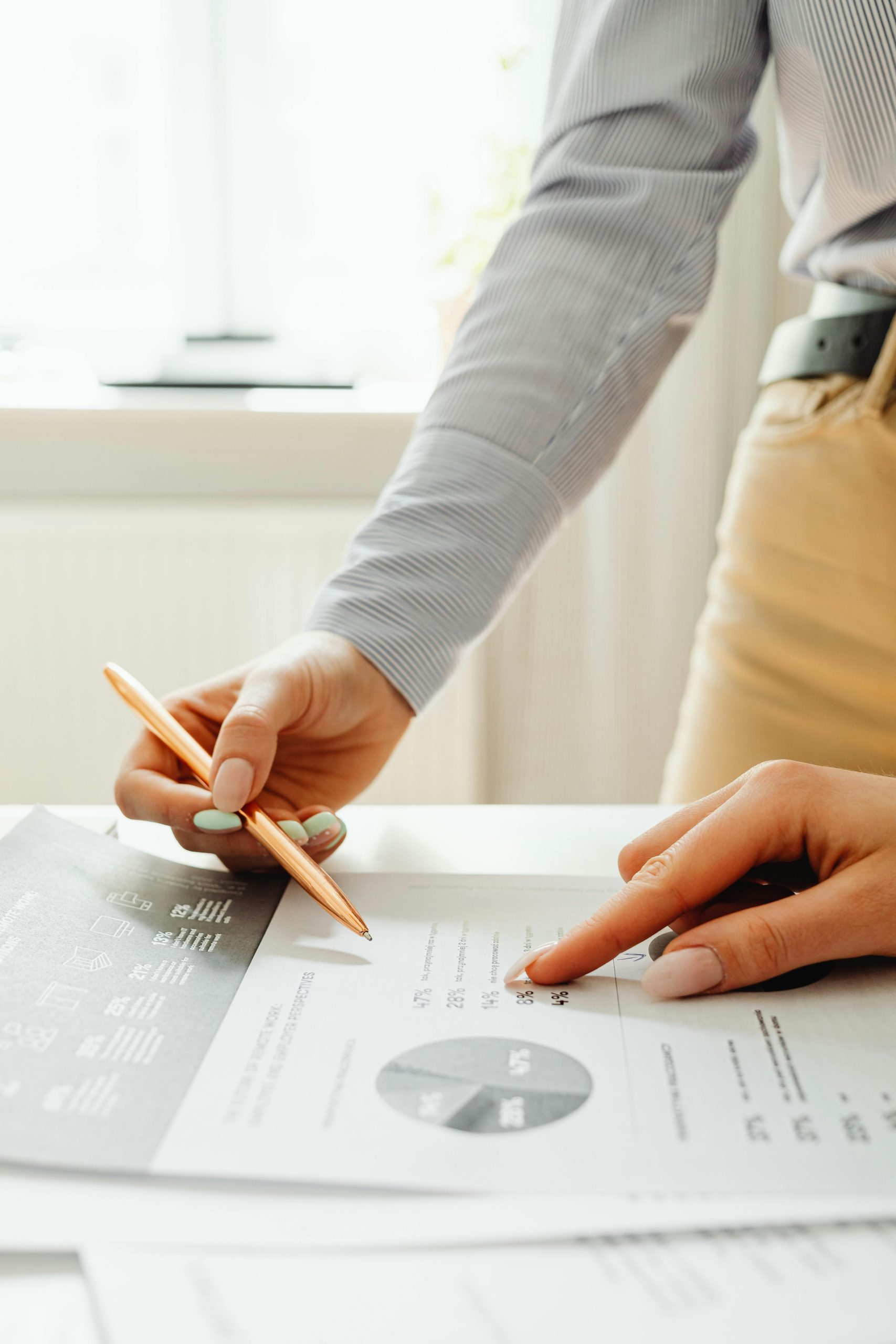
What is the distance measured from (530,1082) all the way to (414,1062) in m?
0.04

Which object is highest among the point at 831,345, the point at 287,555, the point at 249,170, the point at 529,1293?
the point at 249,170

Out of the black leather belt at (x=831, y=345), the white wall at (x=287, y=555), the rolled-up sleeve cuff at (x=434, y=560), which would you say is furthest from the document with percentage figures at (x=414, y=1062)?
the white wall at (x=287, y=555)

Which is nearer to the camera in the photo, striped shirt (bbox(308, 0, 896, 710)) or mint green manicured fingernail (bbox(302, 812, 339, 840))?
mint green manicured fingernail (bbox(302, 812, 339, 840))

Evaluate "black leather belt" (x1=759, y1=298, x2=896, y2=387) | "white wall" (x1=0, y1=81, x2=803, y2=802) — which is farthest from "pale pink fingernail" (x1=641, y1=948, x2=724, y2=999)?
"white wall" (x1=0, y1=81, x2=803, y2=802)

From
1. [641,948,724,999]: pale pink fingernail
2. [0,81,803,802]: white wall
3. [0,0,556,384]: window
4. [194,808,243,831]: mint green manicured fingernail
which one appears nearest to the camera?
[641,948,724,999]: pale pink fingernail

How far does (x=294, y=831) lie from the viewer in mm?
516

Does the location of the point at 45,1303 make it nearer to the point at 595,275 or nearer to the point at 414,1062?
the point at 414,1062

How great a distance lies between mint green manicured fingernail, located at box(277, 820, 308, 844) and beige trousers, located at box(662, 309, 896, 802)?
35 cm

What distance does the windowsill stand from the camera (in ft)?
4.48

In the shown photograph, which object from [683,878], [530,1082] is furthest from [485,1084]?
[683,878]

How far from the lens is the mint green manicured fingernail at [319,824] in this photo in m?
0.53

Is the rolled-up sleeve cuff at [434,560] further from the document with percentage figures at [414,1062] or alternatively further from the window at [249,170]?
the window at [249,170]

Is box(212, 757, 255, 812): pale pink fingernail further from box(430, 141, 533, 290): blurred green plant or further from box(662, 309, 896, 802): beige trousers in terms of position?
box(430, 141, 533, 290): blurred green plant

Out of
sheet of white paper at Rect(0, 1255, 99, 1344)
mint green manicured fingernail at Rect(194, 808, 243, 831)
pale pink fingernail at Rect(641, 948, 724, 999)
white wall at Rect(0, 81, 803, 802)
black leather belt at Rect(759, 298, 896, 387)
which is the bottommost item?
white wall at Rect(0, 81, 803, 802)
